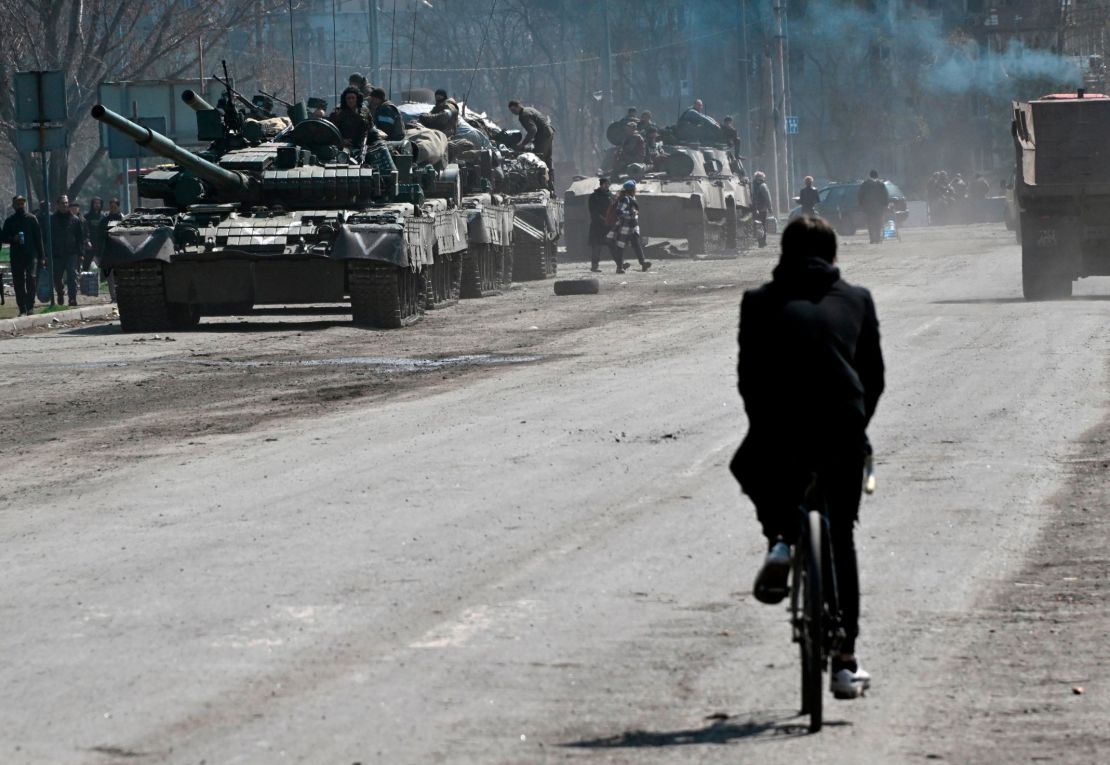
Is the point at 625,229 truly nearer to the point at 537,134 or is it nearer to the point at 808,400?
the point at 537,134

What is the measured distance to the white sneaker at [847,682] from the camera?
239 inches

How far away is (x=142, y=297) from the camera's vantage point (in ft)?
73.6

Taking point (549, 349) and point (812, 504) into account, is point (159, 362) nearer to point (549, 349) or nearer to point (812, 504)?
point (549, 349)

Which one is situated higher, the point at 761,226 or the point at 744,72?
the point at 744,72

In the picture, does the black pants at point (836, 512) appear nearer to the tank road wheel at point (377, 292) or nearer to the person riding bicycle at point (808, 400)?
the person riding bicycle at point (808, 400)

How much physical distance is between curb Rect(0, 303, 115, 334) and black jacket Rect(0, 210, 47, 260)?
937 mm

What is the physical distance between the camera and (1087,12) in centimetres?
6512

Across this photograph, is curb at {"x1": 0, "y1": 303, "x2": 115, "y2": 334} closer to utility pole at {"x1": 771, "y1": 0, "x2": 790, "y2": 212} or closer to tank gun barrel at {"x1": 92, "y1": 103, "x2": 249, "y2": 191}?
tank gun barrel at {"x1": 92, "y1": 103, "x2": 249, "y2": 191}

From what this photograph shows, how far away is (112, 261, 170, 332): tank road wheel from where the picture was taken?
2227cm

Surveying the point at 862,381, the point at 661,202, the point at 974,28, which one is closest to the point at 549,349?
the point at 862,381

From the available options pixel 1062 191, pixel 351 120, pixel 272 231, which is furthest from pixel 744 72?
pixel 272 231

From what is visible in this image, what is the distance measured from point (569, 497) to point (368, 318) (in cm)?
1250

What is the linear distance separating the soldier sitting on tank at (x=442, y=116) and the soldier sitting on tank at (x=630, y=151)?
10.7 metres

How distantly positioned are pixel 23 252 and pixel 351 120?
4824 millimetres
